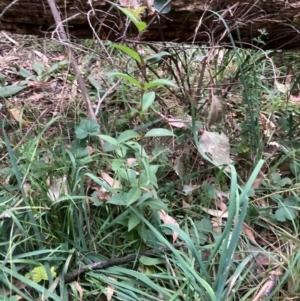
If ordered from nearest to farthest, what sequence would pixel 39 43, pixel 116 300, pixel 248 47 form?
pixel 116 300 < pixel 248 47 < pixel 39 43

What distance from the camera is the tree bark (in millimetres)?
1352

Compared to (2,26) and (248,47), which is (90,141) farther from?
(248,47)

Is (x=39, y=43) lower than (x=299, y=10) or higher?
lower

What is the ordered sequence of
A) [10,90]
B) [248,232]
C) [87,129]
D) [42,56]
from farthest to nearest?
[42,56], [10,90], [87,129], [248,232]

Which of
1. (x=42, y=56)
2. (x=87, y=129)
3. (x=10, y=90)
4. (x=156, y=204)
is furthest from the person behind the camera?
(x=42, y=56)

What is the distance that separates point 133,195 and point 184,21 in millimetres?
604

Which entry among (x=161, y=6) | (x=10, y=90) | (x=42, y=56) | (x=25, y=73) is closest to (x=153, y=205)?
(x=161, y=6)

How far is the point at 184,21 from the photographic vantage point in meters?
1.39

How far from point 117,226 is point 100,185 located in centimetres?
13

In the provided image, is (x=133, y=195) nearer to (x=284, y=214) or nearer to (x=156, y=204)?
(x=156, y=204)

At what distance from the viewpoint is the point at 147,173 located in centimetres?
119

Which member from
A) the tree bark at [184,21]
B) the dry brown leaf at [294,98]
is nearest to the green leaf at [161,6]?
the tree bark at [184,21]

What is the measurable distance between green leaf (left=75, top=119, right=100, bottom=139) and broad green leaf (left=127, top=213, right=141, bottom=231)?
0.35m

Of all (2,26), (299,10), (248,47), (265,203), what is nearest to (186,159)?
(265,203)
